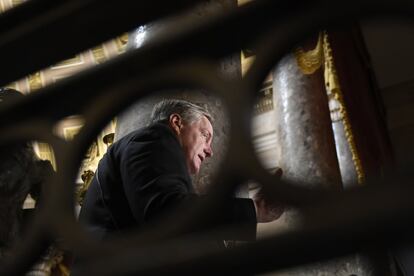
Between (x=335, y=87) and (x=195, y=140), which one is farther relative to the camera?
(x=335, y=87)

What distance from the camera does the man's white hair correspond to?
1.44 metres

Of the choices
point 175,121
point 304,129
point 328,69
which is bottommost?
point 304,129

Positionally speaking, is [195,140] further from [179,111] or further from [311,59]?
[311,59]

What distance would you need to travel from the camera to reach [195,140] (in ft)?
4.83

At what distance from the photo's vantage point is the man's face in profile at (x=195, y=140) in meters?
1.44

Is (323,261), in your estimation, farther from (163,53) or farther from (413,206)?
(163,53)

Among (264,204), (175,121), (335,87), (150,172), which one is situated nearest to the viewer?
(264,204)

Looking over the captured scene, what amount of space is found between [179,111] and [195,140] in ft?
0.25

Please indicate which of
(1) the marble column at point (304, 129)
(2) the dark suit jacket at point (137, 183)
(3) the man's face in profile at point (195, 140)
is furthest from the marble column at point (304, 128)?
(2) the dark suit jacket at point (137, 183)

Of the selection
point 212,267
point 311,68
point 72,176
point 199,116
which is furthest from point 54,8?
point 311,68

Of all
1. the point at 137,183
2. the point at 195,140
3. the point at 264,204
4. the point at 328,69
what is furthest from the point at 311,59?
the point at 264,204

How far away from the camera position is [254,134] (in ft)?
1.66

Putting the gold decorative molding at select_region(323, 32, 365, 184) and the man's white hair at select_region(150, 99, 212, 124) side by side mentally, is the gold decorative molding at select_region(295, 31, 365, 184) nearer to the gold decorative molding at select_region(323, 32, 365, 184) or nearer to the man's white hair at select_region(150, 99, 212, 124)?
the gold decorative molding at select_region(323, 32, 365, 184)

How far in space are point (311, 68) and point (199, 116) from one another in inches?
78.5
